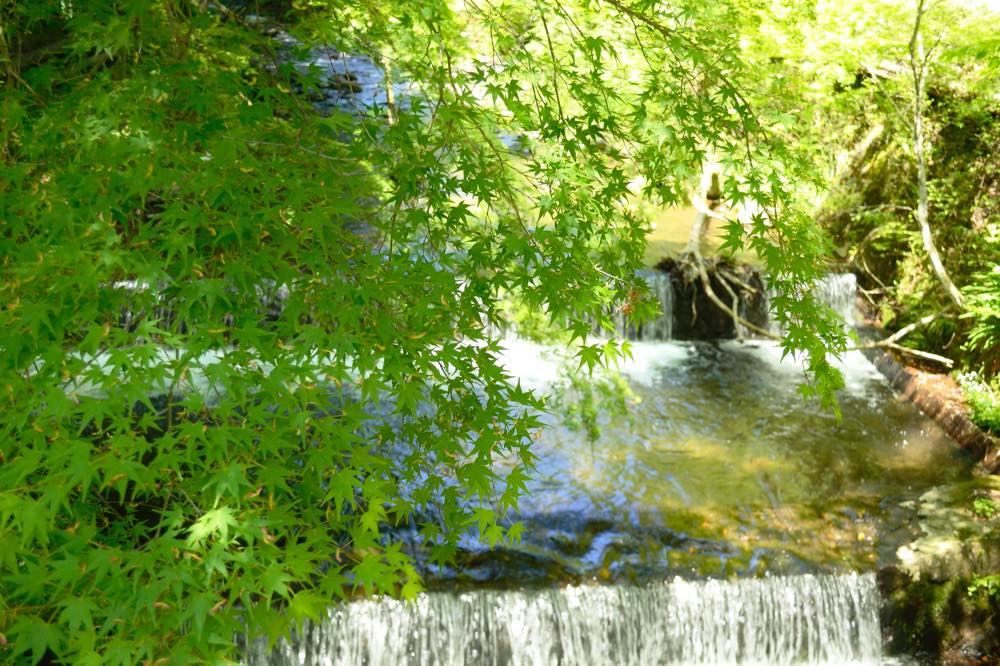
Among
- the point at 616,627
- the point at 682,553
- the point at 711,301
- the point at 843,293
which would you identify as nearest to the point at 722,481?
the point at 682,553

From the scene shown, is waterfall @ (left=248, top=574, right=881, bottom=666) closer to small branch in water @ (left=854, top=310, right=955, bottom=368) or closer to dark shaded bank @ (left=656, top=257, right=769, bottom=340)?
small branch in water @ (left=854, top=310, right=955, bottom=368)

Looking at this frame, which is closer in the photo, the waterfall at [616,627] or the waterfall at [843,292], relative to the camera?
the waterfall at [616,627]

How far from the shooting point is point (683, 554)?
6062 mm

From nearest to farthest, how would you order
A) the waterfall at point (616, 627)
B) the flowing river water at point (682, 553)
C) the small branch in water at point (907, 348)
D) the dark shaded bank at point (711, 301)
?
1. the waterfall at point (616, 627)
2. the flowing river water at point (682, 553)
3. the small branch in water at point (907, 348)
4. the dark shaded bank at point (711, 301)

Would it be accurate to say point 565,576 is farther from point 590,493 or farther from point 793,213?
point 793,213

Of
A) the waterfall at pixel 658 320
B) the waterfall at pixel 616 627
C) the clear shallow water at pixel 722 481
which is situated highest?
the waterfall at pixel 658 320

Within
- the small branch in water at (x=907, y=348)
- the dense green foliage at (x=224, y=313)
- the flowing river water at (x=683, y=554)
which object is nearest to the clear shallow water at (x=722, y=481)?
the flowing river water at (x=683, y=554)

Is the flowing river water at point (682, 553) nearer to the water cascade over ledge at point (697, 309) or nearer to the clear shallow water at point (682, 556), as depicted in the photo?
the clear shallow water at point (682, 556)

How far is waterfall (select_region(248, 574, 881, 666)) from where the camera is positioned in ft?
17.3

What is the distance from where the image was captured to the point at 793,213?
134 inches

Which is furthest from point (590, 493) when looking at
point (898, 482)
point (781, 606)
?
point (898, 482)

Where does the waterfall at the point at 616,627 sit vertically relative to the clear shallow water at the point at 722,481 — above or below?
below

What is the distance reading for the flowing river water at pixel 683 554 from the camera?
5441mm

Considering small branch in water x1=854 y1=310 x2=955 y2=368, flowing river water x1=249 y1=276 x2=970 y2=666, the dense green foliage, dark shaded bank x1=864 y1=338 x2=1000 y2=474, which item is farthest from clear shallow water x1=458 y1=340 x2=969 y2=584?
the dense green foliage
